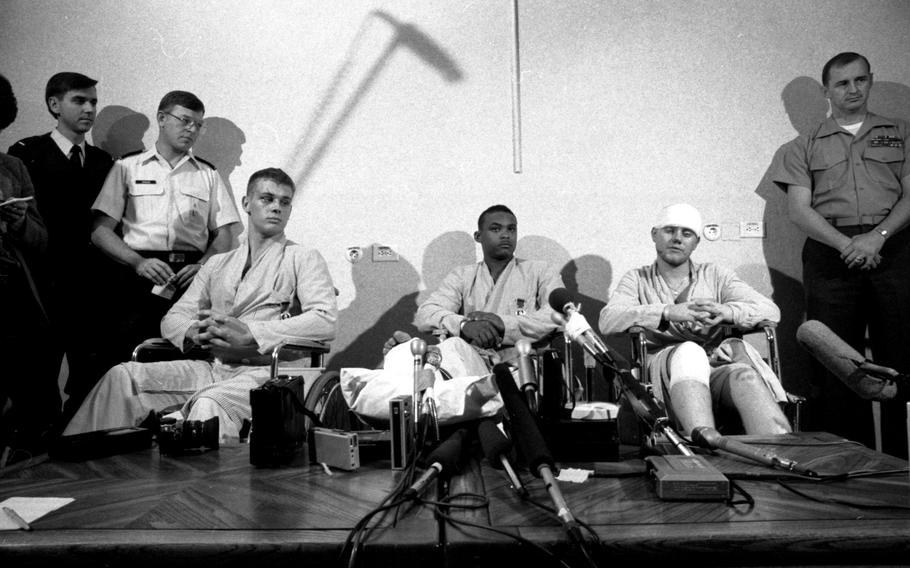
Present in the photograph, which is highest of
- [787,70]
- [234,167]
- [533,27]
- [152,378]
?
[533,27]

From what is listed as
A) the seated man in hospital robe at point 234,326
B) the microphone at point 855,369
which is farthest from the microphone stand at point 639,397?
the seated man in hospital robe at point 234,326

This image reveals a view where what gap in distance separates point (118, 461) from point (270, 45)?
10.8 feet

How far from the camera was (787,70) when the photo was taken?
13.5 feet

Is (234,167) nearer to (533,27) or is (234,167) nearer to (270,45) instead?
(270,45)

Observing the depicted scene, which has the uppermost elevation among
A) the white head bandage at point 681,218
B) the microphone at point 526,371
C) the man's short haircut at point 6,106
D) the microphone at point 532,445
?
the man's short haircut at point 6,106

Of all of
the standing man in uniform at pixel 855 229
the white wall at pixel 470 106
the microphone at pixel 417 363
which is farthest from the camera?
the white wall at pixel 470 106

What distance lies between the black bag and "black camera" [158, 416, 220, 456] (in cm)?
24

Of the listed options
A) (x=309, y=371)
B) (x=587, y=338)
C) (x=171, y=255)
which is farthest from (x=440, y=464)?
(x=171, y=255)

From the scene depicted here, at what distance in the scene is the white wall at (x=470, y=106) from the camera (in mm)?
4102

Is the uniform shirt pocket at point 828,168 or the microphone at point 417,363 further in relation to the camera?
the uniform shirt pocket at point 828,168

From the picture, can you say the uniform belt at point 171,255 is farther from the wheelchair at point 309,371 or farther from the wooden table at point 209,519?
the wooden table at point 209,519

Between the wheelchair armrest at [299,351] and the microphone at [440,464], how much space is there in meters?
1.14

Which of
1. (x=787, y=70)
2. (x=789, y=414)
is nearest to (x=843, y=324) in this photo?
(x=789, y=414)

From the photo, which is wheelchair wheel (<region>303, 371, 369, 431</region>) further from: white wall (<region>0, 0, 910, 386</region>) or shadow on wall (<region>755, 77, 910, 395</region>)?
shadow on wall (<region>755, 77, 910, 395</region>)
